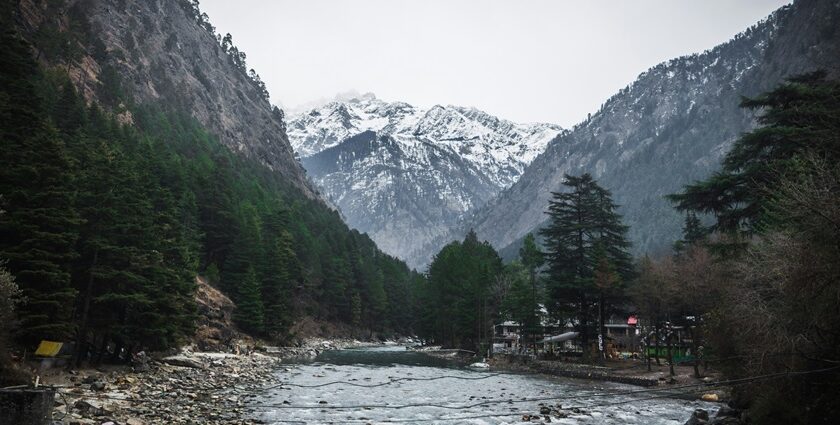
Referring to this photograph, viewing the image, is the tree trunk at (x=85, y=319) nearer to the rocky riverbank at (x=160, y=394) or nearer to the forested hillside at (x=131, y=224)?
the forested hillside at (x=131, y=224)

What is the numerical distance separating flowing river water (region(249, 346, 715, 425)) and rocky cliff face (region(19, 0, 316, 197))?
73155mm

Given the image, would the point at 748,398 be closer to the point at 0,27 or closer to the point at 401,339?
the point at 0,27

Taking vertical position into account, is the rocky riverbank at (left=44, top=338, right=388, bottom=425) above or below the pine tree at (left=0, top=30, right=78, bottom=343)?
below

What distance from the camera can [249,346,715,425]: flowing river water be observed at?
74.8 feet

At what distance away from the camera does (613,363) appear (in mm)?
50750

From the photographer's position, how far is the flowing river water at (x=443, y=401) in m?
22.8

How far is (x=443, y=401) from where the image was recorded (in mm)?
27969

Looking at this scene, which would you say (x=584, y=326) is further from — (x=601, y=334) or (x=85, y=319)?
(x=85, y=319)

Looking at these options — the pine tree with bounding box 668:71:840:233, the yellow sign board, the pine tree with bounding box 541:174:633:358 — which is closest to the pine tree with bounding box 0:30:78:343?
the yellow sign board

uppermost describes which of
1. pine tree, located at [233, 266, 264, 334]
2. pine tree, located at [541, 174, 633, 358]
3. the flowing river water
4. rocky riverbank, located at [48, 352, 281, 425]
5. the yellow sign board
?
pine tree, located at [541, 174, 633, 358]

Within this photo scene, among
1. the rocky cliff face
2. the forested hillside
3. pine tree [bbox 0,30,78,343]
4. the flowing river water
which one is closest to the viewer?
the flowing river water

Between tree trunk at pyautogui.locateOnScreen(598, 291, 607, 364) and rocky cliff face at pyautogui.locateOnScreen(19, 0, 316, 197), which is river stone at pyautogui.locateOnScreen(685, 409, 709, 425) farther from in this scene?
rocky cliff face at pyautogui.locateOnScreen(19, 0, 316, 197)

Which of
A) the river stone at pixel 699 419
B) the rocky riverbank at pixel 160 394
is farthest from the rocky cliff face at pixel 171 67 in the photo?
the river stone at pixel 699 419

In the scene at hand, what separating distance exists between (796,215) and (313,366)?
41487mm
